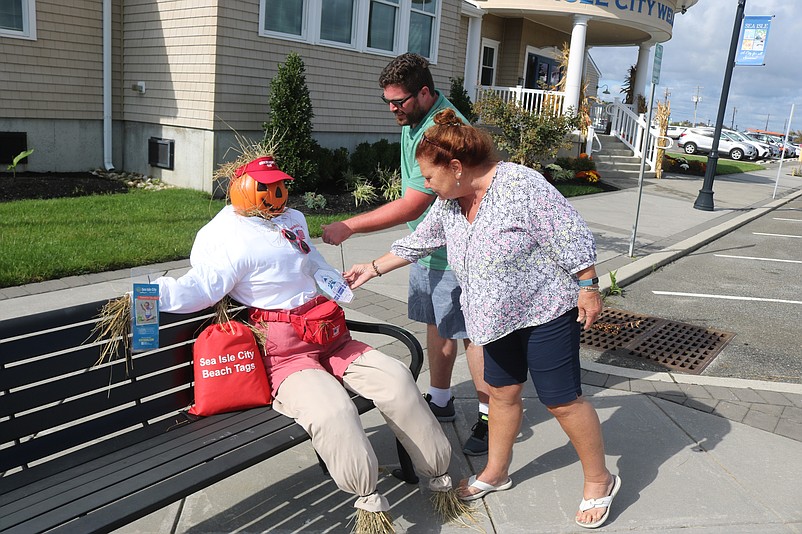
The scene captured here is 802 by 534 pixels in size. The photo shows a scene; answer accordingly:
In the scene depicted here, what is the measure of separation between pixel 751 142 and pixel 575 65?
22539 millimetres

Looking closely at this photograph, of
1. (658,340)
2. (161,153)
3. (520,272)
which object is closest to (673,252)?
(658,340)

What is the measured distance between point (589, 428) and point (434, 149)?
1.37m

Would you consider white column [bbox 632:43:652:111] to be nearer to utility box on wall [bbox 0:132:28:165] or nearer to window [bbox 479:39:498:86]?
window [bbox 479:39:498:86]

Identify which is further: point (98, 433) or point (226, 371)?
point (226, 371)

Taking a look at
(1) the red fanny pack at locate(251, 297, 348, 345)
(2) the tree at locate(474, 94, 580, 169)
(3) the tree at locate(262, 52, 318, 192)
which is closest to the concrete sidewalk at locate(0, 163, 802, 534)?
(1) the red fanny pack at locate(251, 297, 348, 345)

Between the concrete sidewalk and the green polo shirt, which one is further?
the green polo shirt

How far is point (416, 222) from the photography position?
369cm

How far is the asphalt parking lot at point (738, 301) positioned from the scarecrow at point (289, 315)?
247cm

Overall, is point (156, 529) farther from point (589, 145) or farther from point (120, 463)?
point (589, 145)

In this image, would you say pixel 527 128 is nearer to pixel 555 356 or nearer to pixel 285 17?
pixel 285 17

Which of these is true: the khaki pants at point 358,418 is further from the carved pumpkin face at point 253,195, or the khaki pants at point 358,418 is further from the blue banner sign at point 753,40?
the blue banner sign at point 753,40

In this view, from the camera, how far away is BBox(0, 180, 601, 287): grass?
5.77 metres

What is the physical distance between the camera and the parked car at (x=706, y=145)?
34094mm

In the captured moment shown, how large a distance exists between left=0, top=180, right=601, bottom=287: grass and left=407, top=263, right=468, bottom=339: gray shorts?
10.4 feet
